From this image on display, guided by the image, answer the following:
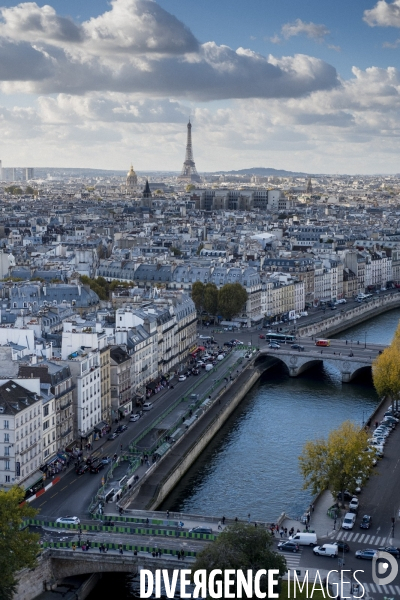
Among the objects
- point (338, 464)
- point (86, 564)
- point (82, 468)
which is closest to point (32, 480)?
point (82, 468)

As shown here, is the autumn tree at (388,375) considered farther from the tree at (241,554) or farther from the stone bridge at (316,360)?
the tree at (241,554)

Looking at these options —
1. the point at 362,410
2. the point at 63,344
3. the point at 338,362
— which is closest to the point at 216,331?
the point at 338,362

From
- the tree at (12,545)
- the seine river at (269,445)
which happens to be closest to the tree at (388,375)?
the seine river at (269,445)

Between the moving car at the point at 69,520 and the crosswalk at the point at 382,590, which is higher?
the crosswalk at the point at 382,590

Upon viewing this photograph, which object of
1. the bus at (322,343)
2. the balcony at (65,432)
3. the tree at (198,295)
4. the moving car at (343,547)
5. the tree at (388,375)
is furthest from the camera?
the tree at (198,295)

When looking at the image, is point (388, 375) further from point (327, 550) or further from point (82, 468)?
point (327, 550)

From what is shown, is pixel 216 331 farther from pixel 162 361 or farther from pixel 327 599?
pixel 327 599
